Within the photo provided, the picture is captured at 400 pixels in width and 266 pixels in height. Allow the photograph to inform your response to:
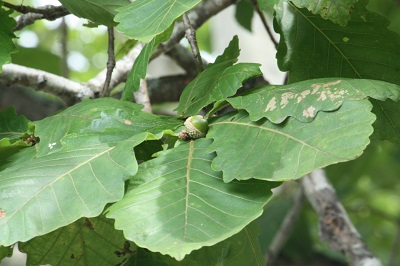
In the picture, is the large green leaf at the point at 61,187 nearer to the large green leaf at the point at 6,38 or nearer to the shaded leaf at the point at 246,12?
the large green leaf at the point at 6,38

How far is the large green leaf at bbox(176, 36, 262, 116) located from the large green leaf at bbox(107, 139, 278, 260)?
4.0 inches

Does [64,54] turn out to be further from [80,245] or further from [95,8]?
[80,245]

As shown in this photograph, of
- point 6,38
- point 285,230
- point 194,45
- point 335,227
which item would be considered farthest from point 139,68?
point 285,230

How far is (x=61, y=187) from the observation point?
0.92 metres

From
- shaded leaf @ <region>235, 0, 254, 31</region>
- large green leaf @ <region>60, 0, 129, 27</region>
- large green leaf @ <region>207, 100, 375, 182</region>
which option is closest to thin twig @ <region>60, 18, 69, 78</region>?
shaded leaf @ <region>235, 0, 254, 31</region>

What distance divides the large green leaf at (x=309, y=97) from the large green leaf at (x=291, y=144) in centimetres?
1

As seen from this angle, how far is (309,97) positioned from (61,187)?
359mm

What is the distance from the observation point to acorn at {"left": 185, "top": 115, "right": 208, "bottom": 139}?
1.01m

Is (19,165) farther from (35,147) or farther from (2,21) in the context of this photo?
(2,21)

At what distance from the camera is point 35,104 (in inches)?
90.8

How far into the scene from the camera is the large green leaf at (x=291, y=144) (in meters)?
0.85

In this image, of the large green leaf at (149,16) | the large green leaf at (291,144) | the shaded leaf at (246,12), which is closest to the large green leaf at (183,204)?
the large green leaf at (291,144)

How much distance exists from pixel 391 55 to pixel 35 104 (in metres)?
1.41

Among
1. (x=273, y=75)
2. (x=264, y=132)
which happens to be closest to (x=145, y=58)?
(x=264, y=132)
